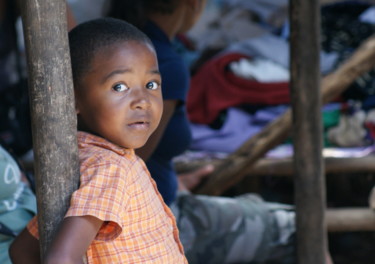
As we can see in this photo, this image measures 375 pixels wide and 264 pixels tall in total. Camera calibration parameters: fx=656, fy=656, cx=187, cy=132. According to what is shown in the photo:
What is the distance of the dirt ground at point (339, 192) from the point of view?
431 centimetres

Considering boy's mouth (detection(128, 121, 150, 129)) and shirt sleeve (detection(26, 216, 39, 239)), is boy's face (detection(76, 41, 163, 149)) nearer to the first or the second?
boy's mouth (detection(128, 121, 150, 129))

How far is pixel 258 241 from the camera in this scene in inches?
120

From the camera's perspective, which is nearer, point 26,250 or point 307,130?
point 26,250

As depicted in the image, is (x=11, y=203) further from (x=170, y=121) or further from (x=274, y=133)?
(x=274, y=133)

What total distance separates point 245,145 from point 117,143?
198 centimetres

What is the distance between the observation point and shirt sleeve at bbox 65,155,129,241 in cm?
134

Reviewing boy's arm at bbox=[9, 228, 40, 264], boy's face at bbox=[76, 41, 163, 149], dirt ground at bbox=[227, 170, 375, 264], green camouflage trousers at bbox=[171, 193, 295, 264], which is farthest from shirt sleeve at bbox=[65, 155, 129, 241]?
dirt ground at bbox=[227, 170, 375, 264]

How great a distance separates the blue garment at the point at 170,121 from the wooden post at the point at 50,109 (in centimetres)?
101

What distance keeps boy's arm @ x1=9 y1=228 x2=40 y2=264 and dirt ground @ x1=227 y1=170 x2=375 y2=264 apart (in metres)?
2.79


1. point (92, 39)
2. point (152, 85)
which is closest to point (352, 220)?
point (152, 85)

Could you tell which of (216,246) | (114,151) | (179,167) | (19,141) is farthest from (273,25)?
(114,151)

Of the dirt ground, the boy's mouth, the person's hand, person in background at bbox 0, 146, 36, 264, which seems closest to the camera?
the boy's mouth

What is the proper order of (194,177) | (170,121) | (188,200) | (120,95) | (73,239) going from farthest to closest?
(194,177), (188,200), (170,121), (120,95), (73,239)

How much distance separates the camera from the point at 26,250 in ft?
5.16
